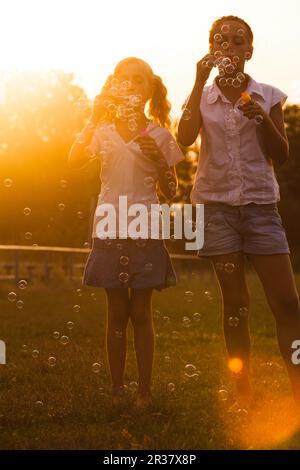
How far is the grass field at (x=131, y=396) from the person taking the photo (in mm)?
3973

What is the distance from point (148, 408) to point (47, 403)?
0.58m

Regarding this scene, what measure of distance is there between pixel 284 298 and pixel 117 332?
36.8 inches

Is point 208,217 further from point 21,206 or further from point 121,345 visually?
point 21,206

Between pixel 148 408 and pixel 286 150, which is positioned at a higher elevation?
pixel 286 150

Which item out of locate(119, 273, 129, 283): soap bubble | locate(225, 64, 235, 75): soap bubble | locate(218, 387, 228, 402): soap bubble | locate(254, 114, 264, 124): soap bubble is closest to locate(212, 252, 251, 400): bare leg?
locate(218, 387, 228, 402): soap bubble

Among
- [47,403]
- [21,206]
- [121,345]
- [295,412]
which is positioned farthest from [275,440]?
[21,206]

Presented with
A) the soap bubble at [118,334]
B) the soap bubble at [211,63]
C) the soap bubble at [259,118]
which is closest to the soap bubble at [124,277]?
the soap bubble at [118,334]

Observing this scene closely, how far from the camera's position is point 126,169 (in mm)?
4547

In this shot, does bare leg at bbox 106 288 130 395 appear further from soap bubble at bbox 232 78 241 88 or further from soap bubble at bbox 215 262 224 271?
soap bubble at bbox 232 78 241 88

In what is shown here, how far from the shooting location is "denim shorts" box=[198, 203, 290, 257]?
4324 mm

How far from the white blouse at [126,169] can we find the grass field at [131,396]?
0.95 metres

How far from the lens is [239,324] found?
4.52 meters

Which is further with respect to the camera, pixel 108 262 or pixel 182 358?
pixel 182 358
